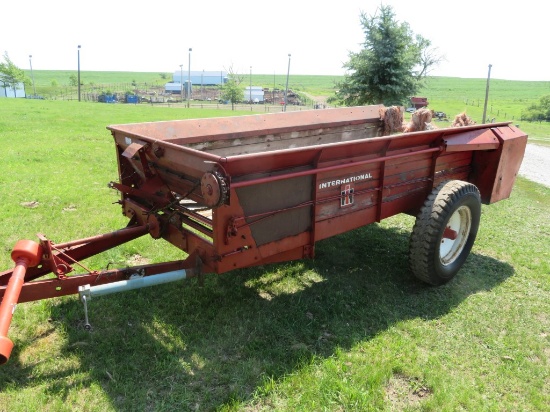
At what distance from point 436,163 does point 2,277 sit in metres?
3.79

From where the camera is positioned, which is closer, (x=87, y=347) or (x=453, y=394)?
(x=453, y=394)

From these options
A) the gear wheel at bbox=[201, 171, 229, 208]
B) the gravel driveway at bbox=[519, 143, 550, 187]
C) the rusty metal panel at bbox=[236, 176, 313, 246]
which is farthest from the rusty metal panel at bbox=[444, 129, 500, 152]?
the gravel driveway at bbox=[519, 143, 550, 187]

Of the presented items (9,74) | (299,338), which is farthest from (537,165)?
(9,74)

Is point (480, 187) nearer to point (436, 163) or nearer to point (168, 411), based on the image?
point (436, 163)

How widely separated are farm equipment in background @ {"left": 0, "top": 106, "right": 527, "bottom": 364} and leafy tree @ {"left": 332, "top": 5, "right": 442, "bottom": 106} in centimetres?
964

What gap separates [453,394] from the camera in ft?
9.81

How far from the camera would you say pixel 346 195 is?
3.70 metres

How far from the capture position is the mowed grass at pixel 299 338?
289 centimetres

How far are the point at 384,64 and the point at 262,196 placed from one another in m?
12.2

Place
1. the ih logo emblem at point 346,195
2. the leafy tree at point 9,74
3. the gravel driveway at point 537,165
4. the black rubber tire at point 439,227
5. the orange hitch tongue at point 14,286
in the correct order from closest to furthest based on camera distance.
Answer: the orange hitch tongue at point 14,286 → the ih logo emblem at point 346,195 → the black rubber tire at point 439,227 → the gravel driveway at point 537,165 → the leafy tree at point 9,74

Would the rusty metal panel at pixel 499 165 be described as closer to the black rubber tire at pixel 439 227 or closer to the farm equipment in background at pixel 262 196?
the farm equipment in background at pixel 262 196

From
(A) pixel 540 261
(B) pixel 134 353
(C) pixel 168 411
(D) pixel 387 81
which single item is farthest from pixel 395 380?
(D) pixel 387 81

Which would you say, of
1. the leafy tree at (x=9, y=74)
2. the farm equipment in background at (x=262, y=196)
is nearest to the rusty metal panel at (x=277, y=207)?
the farm equipment in background at (x=262, y=196)

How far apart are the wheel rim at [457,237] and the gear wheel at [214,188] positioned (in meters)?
2.71
